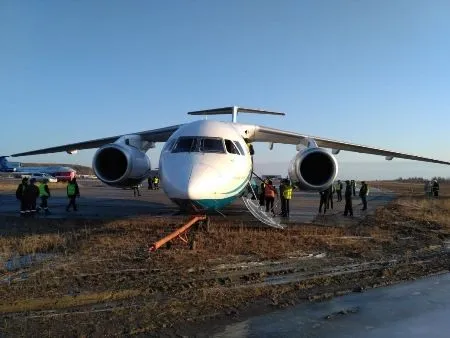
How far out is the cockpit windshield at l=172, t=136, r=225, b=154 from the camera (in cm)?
1170

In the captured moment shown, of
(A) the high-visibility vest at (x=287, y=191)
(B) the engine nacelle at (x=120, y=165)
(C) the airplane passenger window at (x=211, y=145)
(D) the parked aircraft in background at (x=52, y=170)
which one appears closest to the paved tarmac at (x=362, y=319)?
(C) the airplane passenger window at (x=211, y=145)

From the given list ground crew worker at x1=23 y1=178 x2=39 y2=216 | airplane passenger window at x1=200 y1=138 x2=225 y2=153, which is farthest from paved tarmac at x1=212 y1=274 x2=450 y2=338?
ground crew worker at x1=23 y1=178 x2=39 y2=216

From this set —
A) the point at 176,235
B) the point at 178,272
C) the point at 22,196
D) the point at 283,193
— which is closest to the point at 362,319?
the point at 178,272

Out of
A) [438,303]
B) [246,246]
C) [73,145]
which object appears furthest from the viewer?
[73,145]

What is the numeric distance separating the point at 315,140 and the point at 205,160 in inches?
312

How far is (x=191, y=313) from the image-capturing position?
214 inches

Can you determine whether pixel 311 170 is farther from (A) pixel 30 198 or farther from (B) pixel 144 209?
(A) pixel 30 198

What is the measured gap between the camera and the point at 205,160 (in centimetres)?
1121

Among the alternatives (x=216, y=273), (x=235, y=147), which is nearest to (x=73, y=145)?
(x=235, y=147)

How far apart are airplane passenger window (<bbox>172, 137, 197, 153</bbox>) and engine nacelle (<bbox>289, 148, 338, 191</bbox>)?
427 cm

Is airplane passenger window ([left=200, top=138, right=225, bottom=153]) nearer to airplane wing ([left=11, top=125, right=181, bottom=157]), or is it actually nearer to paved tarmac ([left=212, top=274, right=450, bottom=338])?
airplane wing ([left=11, top=125, right=181, bottom=157])

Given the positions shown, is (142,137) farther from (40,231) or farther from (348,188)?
(348,188)

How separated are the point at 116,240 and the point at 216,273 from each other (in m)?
3.73

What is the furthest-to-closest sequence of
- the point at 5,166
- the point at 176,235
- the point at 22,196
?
the point at 5,166
the point at 22,196
the point at 176,235
